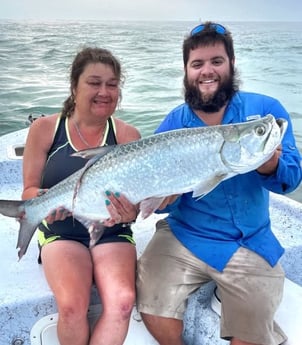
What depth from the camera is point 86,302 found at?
6.72 ft

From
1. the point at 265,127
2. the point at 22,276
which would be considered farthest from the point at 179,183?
the point at 22,276

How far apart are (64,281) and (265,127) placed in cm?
113

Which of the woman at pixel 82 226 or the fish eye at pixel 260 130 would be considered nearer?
the fish eye at pixel 260 130

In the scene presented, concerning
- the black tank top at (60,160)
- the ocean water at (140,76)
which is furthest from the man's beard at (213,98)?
the ocean water at (140,76)

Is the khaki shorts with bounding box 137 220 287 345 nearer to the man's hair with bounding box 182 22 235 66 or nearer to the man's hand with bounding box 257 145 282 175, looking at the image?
the man's hand with bounding box 257 145 282 175

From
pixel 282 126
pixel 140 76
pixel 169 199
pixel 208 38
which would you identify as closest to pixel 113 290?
pixel 169 199

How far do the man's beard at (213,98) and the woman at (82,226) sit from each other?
373 mm

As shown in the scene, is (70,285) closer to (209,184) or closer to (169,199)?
(169,199)

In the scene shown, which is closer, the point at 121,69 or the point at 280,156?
the point at 280,156

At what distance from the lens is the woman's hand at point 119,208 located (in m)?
2.05

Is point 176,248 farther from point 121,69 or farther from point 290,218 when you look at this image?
point 290,218

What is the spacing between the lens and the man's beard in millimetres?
2354

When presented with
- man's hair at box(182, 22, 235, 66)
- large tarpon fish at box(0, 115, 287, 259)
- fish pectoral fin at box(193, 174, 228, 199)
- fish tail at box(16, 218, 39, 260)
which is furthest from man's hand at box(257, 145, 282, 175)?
fish tail at box(16, 218, 39, 260)

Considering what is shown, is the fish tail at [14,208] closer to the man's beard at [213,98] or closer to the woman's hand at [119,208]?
the woman's hand at [119,208]
